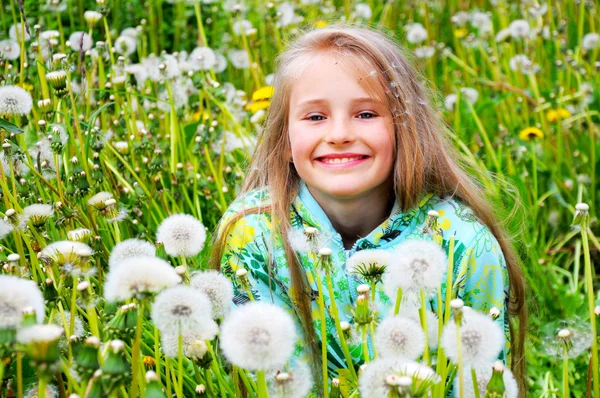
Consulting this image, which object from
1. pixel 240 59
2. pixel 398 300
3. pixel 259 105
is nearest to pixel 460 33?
pixel 240 59

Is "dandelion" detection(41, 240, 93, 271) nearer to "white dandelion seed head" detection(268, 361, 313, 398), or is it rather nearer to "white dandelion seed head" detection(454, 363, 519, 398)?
"white dandelion seed head" detection(268, 361, 313, 398)

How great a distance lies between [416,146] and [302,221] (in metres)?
0.29

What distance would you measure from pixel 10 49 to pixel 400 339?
5.52 feet

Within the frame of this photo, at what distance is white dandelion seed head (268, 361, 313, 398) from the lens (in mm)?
970

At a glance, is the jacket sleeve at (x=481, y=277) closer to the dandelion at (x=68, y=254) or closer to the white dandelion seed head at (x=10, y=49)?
the dandelion at (x=68, y=254)

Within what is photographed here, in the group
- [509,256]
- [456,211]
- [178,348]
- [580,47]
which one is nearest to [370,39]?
[456,211]

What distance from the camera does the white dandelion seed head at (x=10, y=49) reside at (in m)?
2.20

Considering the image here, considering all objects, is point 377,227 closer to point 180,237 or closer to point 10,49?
point 180,237

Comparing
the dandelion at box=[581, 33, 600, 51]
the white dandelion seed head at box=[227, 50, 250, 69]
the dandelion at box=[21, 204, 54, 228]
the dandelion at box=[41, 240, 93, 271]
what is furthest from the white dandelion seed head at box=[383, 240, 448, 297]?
the dandelion at box=[581, 33, 600, 51]

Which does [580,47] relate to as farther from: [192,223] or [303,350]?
[192,223]

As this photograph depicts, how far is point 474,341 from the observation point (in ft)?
3.09

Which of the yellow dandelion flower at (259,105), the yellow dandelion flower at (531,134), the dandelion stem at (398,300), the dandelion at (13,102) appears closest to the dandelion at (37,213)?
the dandelion at (13,102)

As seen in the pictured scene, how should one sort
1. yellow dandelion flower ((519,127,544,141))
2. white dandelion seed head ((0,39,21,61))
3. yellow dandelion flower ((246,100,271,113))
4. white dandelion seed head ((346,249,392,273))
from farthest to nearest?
yellow dandelion flower ((246,100,271,113)) < yellow dandelion flower ((519,127,544,141)) < white dandelion seed head ((0,39,21,61)) < white dandelion seed head ((346,249,392,273))

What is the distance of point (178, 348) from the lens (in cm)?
99
